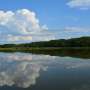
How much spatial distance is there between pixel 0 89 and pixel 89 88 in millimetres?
5250

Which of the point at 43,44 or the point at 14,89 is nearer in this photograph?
the point at 14,89

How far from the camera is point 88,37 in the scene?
5969 inches

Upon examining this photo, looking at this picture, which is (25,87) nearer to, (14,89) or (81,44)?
(14,89)

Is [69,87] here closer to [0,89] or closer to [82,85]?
[82,85]

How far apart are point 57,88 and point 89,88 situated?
1.89 m

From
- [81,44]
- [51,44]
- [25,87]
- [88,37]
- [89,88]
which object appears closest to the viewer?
[89,88]

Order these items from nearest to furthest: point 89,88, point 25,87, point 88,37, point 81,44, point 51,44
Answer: point 89,88 → point 25,87 → point 81,44 → point 88,37 → point 51,44

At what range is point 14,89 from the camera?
1642cm

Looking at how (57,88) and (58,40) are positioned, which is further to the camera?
(58,40)

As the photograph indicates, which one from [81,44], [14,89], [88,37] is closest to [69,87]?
[14,89]

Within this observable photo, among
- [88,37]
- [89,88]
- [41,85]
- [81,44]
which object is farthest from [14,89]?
[88,37]

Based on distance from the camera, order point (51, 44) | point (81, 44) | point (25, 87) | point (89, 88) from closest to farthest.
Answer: point (89, 88)
point (25, 87)
point (81, 44)
point (51, 44)

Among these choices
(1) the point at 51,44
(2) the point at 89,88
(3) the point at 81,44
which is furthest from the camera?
(1) the point at 51,44

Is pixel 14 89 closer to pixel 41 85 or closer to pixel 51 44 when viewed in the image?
pixel 41 85
